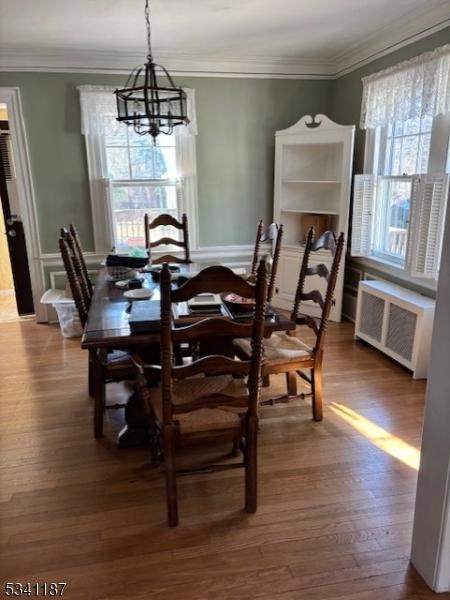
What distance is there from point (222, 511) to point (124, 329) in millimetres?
912

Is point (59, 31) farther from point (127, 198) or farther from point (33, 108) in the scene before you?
point (127, 198)

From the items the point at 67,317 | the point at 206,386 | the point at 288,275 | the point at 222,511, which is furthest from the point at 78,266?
the point at 288,275

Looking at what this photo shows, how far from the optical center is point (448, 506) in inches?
54.8


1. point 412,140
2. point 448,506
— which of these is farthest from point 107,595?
point 412,140

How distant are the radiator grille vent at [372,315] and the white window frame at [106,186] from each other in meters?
1.89

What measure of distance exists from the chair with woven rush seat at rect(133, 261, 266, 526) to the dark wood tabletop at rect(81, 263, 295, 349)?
0.35ft

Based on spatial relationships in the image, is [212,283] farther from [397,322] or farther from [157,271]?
[397,322]

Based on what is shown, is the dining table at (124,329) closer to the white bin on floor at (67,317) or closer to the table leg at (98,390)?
the table leg at (98,390)

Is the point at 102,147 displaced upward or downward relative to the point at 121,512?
upward

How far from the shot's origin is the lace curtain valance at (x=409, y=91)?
2859 millimetres

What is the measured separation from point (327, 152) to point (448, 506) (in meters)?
3.77

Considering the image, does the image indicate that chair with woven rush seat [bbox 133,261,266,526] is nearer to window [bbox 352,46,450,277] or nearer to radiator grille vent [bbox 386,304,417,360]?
radiator grille vent [bbox 386,304,417,360]

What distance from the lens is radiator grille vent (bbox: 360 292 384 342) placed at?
3.49 m

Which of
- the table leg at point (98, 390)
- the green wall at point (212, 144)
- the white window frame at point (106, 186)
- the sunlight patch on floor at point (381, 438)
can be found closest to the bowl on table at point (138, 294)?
the table leg at point (98, 390)
